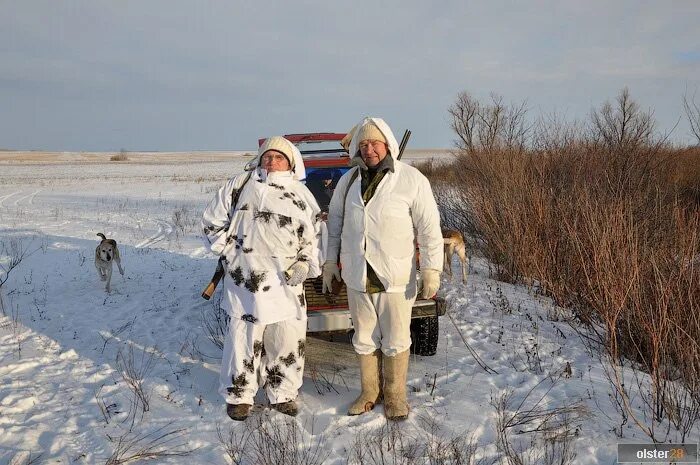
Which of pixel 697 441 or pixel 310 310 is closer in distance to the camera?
pixel 697 441

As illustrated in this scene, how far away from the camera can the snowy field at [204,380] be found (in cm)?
304

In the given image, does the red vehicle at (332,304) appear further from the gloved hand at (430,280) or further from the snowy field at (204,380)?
the gloved hand at (430,280)

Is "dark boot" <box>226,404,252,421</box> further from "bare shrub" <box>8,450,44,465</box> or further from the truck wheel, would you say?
the truck wheel

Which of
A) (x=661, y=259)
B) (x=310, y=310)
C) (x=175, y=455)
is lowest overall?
(x=175, y=455)

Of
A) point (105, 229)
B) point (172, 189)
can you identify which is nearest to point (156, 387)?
point (105, 229)

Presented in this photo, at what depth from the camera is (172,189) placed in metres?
23.3

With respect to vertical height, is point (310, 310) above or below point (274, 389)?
above

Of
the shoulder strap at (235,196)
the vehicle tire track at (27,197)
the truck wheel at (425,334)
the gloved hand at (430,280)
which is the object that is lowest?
the truck wheel at (425,334)

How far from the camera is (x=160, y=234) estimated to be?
38.1ft

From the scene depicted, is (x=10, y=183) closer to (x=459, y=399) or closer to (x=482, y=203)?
(x=482, y=203)

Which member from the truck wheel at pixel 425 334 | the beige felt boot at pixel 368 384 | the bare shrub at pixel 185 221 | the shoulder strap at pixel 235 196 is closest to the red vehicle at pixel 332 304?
the truck wheel at pixel 425 334

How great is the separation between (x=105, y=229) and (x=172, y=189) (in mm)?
11595

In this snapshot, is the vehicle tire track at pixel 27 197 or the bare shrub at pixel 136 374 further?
the vehicle tire track at pixel 27 197

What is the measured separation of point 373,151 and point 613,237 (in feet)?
7.53
